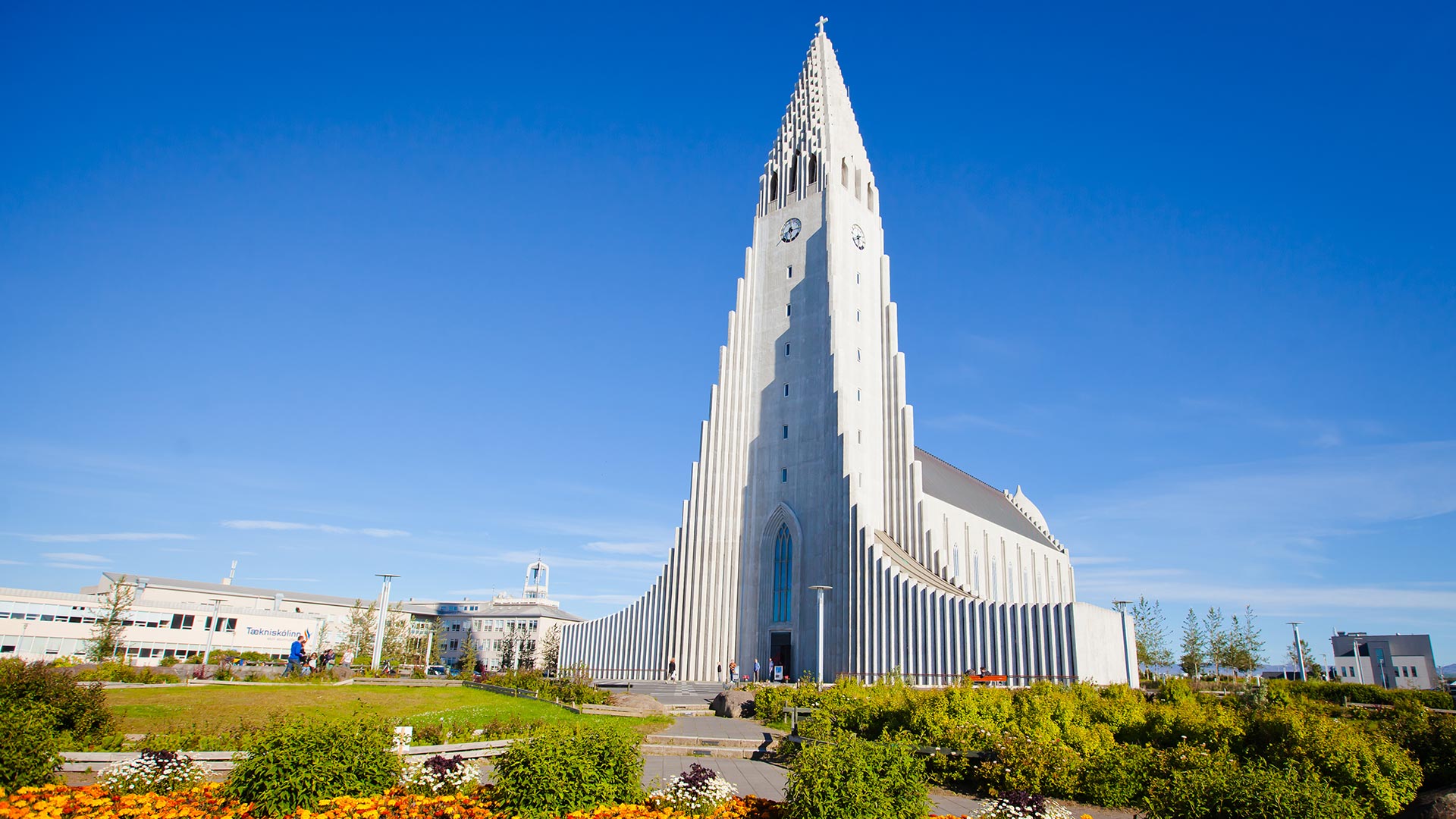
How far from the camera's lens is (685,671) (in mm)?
45812

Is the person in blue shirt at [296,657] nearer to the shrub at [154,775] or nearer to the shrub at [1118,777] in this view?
the shrub at [154,775]

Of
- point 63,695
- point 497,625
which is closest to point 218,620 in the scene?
point 497,625

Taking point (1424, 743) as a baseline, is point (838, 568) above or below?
above

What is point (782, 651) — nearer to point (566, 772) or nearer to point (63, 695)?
point (63, 695)

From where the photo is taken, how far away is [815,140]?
176 feet

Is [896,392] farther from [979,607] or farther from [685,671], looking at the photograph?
[685,671]

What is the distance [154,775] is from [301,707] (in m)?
9.92

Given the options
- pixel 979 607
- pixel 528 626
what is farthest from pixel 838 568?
pixel 528 626

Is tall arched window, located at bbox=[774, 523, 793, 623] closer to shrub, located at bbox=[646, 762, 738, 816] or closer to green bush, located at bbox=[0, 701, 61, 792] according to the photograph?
shrub, located at bbox=[646, 762, 738, 816]

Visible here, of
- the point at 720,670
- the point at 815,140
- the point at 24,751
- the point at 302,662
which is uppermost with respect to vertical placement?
the point at 815,140

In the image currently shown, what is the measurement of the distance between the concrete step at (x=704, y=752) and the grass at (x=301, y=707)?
1.02m

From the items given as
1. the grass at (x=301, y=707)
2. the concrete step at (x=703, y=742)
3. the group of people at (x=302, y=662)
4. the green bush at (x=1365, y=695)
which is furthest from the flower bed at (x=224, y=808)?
the green bush at (x=1365, y=695)

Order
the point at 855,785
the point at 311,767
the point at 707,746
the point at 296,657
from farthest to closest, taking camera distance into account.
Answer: the point at 296,657
the point at 707,746
the point at 311,767
the point at 855,785

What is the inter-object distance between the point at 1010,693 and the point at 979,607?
19.2m
